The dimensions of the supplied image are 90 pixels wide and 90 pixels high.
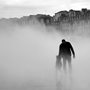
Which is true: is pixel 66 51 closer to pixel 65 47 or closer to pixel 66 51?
pixel 66 51

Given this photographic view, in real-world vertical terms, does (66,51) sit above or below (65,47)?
below

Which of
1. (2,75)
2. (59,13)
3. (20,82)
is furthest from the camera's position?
(59,13)

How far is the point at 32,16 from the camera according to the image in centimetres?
15175

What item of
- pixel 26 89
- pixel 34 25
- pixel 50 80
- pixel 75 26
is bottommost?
pixel 26 89

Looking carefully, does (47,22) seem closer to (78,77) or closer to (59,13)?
(59,13)

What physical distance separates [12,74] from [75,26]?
11258 centimetres

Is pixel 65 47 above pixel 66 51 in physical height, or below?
above

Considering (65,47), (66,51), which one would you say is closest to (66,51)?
(66,51)

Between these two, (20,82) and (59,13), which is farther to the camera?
(59,13)

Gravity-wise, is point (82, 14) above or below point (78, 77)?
above

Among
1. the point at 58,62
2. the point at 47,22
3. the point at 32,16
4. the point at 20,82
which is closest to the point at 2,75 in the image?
the point at 20,82

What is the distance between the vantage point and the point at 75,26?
5012 inches

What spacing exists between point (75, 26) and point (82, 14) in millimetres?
5881

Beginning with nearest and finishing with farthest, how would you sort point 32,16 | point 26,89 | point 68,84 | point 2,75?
point 26,89 → point 68,84 → point 2,75 → point 32,16
